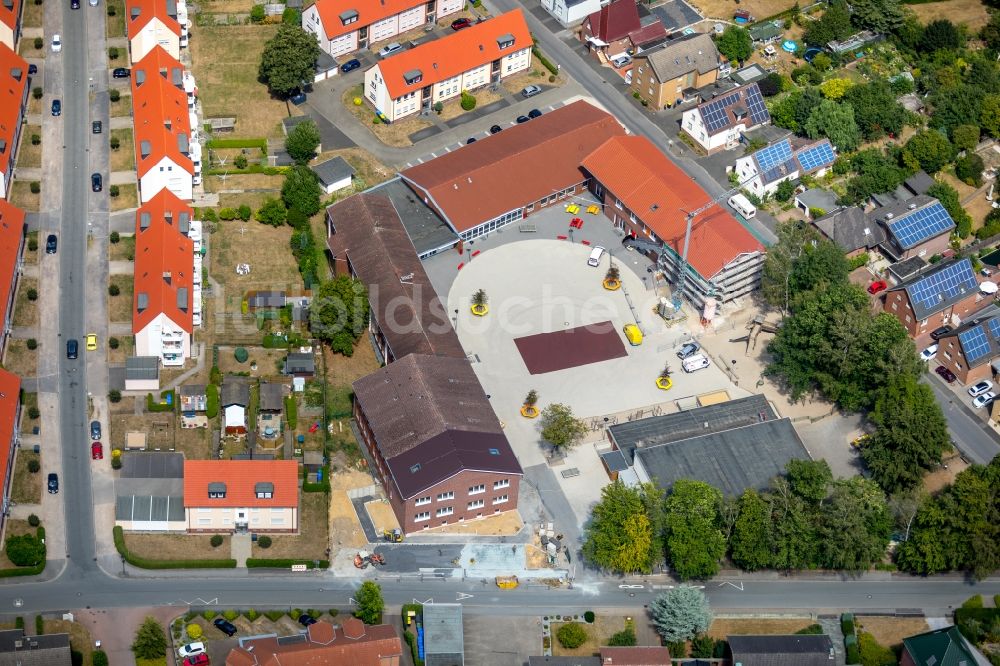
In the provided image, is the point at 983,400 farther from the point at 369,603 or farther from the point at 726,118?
the point at 369,603

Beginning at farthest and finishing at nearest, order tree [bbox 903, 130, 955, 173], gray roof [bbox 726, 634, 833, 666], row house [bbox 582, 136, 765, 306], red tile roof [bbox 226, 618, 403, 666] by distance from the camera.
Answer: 1. tree [bbox 903, 130, 955, 173]
2. row house [bbox 582, 136, 765, 306]
3. gray roof [bbox 726, 634, 833, 666]
4. red tile roof [bbox 226, 618, 403, 666]

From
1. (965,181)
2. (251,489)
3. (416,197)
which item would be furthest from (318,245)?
(965,181)

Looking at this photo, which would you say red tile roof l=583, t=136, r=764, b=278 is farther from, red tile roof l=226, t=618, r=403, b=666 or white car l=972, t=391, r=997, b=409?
red tile roof l=226, t=618, r=403, b=666

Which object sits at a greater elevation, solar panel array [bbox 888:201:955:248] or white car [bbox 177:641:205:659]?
solar panel array [bbox 888:201:955:248]

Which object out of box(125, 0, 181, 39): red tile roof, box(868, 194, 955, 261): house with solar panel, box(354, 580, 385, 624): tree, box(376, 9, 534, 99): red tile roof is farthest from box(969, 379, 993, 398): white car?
box(125, 0, 181, 39): red tile roof

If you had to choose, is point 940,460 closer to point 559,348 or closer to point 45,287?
point 559,348

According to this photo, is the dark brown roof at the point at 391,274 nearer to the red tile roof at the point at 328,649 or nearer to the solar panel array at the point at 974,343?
the red tile roof at the point at 328,649

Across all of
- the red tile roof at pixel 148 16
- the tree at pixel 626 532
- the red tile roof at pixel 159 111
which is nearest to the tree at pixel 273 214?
the red tile roof at pixel 159 111
